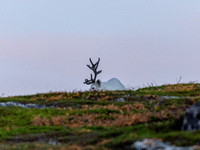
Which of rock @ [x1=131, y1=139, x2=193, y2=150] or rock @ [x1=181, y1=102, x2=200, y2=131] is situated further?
rock @ [x1=181, y1=102, x2=200, y2=131]

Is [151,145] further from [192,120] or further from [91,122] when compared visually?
[91,122]

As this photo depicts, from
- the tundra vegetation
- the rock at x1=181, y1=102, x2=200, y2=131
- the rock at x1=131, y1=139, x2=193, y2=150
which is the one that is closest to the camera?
the rock at x1=131, y1=139, x2=193, y2=150

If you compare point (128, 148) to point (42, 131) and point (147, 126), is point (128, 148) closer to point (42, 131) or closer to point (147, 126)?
point (147, 126)

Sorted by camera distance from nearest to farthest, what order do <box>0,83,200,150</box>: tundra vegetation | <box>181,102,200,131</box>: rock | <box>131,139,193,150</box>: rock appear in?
<box>131,139,193,150</box>: rock → <box>0,83,200,150</box>: tundra vegetation → <box>181,102,200,131</box>: rock

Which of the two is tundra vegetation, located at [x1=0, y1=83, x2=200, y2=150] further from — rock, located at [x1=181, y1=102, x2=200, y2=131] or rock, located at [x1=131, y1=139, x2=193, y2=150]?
rock, located at [x1=181, y1=102, x2=200, y2=131]

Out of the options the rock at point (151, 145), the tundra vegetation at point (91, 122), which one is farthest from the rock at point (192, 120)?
the rock at point (151, 145)

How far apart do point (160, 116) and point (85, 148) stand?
18.9 feet

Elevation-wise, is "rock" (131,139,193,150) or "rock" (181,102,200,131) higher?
"rock" (181,102,200,131)

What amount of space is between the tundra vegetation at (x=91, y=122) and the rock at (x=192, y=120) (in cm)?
48

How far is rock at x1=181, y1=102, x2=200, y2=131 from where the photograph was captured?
47.8 ft

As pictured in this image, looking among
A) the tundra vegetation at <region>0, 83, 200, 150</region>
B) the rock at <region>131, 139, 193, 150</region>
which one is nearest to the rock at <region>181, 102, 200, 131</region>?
the tundra vegetation at <region>0, 83, 200, 150</region>

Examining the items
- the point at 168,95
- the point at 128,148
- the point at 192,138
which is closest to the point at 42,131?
the point at 128,148

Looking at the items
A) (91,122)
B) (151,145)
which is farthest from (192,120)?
(91,122)

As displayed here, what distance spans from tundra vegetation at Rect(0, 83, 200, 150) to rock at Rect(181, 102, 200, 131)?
0.48 metres
